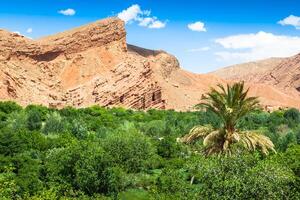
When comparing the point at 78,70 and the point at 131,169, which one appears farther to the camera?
the point at 78,70

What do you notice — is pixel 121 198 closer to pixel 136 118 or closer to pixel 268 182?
pixel 268 182

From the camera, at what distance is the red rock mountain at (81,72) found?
72.6m

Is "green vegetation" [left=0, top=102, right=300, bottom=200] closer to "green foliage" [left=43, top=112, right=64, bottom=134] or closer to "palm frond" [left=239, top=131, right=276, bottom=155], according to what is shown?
"green foliage" [left=43, top=112, right=64, bottom=134]

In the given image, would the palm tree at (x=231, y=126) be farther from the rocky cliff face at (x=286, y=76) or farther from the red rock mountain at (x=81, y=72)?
the rocky cliff face at (x=286, y=76)

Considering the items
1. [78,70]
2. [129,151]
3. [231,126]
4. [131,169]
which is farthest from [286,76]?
[231,126]

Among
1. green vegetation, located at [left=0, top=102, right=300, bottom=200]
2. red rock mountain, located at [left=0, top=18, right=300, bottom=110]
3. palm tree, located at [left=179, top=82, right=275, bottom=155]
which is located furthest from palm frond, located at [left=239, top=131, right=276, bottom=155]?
red rock mountain, located at [left=0, top=18, right=300, bottom=110]

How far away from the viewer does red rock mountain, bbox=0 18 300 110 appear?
7262cm

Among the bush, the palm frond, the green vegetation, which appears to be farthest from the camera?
the bush

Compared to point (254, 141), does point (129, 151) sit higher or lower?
lower

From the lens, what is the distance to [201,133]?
2158 centimetres

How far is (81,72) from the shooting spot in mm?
79688

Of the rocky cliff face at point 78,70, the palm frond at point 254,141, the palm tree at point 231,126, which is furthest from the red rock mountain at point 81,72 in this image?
the palm frond at point 254,141

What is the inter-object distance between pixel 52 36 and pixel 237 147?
228 feet

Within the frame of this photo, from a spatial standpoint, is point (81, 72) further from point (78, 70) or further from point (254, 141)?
point (254, 141)
